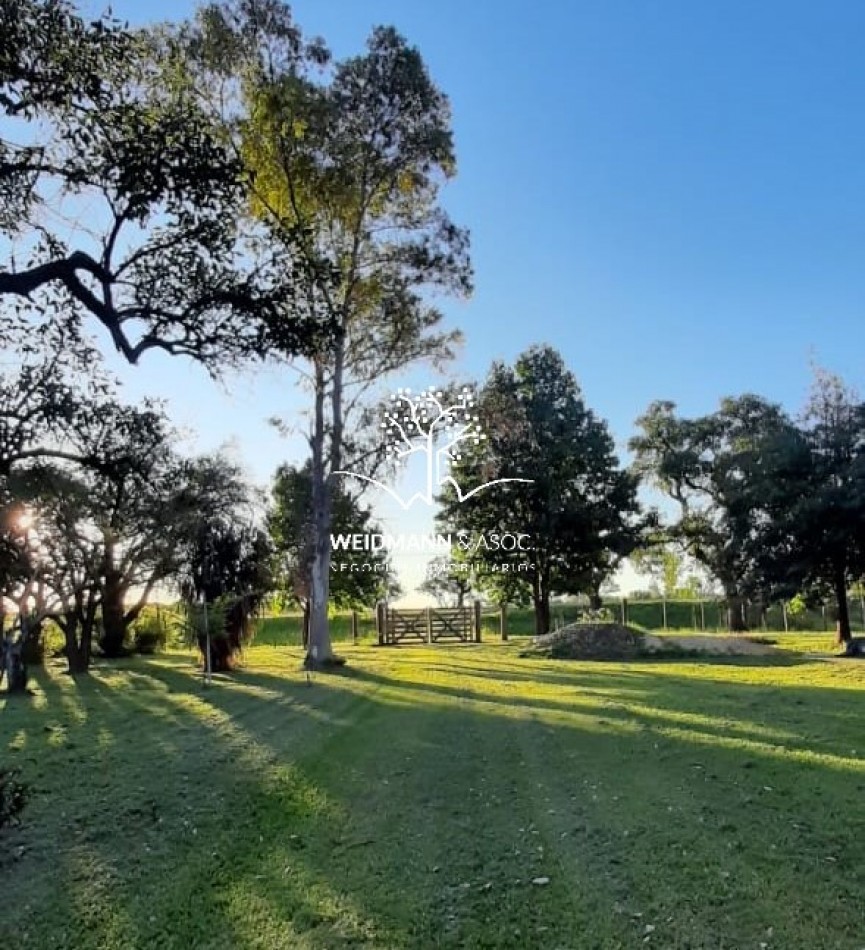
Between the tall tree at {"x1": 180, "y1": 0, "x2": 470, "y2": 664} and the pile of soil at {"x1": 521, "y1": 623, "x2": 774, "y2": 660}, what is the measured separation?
6.54 meters

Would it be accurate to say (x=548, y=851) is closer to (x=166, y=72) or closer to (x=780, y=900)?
(x=780, y=900)

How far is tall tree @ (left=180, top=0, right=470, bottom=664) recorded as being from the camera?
1535 cm

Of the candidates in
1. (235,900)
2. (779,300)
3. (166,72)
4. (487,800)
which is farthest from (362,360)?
(235,900)

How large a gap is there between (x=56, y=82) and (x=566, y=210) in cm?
1123

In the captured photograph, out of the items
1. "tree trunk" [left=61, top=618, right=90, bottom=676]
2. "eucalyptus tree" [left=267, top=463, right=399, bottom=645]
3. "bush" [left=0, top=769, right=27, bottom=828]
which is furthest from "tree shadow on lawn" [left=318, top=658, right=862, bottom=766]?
"eucalyptus tree" [left=267, top=463, right=399, bottom=645]

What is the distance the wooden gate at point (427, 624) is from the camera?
26641mm

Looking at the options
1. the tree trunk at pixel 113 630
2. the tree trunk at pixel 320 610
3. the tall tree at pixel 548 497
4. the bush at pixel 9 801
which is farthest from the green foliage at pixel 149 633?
the bush at pixel 9 801

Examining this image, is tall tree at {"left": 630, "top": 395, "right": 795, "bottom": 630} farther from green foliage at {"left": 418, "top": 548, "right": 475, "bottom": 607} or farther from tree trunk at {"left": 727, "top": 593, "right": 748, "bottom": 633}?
green foliage at {"left": 418, "top": 548, "right": 475, "bottom": 607}

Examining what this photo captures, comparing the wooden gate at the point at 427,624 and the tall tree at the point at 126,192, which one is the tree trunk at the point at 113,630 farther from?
the tall tree at the point at 126,192

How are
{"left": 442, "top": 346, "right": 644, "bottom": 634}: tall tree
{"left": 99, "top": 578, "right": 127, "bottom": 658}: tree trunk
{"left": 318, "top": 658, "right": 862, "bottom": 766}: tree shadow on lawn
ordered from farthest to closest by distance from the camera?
{"left": 442, "top": 346, "right": 644, "bottom": 634}: tall tree → {"left": 99, "top": 578, "right": 127, "bottom": 658}: tree trunk → {"left": 318, "top": 658, "right": 862, "bottom": 766}: tree shadow on lawn

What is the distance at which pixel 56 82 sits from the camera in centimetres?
392

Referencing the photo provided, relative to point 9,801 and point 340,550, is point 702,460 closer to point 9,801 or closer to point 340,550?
A: point 340,550

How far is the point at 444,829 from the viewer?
4523 mm

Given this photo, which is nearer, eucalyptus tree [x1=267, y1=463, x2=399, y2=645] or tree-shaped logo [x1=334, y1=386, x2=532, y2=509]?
tree-shaped logo [x1=334, y1=386, x2=532, y2=509]
